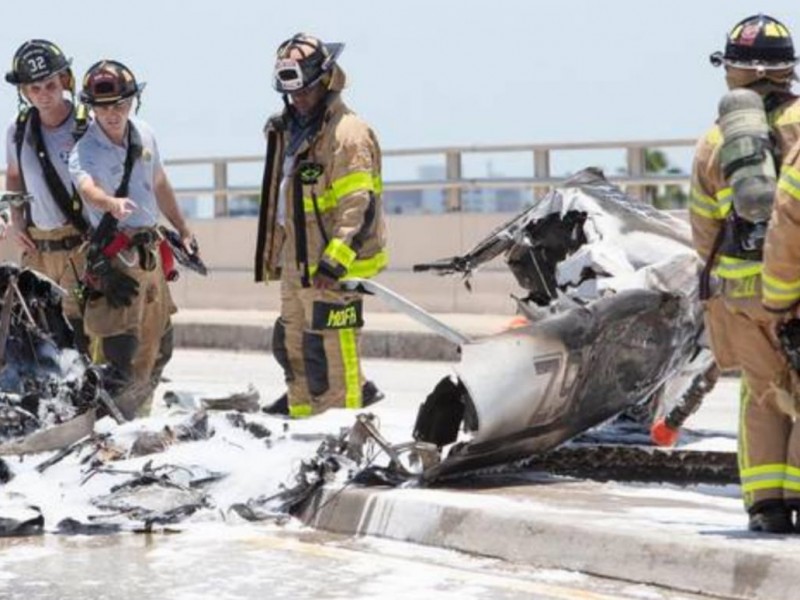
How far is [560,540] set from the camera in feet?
27.1

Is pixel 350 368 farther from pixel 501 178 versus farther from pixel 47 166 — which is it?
pixel 501 178

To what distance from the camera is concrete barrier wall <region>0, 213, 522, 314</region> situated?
67.6 feet

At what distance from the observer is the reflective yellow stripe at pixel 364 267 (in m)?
11.7

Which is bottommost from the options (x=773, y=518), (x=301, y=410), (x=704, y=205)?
(x=301, y=410)

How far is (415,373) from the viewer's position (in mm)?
18062

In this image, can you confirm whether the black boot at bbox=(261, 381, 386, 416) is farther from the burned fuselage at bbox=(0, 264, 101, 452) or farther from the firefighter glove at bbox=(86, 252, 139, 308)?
the burned fuselage at bbox=(0, 264, 101, 452)

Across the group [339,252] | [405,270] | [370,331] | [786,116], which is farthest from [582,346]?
[405,270]

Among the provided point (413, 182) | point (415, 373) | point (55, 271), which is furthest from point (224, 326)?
point (55, 271)

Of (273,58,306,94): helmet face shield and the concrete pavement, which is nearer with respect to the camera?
(273,58,306,94): helmet face shield

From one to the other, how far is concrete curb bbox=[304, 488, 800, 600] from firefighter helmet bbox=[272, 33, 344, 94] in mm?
2757

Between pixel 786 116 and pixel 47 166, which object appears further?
pixel 47 166

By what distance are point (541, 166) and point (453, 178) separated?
98 centimetres

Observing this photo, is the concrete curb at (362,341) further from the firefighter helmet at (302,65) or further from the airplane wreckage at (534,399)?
the airplane wreckage at (534,399)

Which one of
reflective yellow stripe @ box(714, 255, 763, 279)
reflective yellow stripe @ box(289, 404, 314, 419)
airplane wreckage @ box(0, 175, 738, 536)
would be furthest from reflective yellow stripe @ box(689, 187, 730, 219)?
reflective yellow stripe @ box(289, 404, 314, 419)
